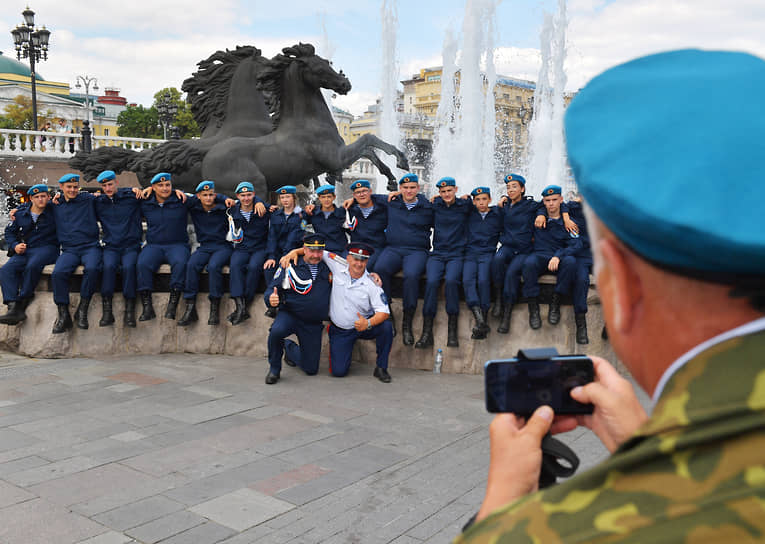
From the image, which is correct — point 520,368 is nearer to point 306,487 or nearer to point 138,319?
point 306,487

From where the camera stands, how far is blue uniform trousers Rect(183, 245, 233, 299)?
8.26 m

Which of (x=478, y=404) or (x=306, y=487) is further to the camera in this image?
(x=478, y=404)

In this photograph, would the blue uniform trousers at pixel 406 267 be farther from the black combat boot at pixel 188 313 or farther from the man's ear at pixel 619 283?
the man's ear at pixel 619 283

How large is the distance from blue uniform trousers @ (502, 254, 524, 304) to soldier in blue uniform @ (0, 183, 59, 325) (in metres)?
5.43

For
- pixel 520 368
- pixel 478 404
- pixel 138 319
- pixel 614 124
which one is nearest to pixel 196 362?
pixel 138 319

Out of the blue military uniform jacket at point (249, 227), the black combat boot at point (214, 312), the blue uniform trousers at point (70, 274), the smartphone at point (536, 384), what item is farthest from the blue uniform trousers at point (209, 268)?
the smartphone at point (536, 384)

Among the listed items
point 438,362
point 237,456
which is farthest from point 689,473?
point 438,362

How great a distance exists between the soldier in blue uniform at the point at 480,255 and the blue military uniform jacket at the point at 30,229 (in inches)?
198

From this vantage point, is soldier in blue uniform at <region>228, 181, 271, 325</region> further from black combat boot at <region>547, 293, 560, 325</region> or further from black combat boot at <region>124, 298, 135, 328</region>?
black combat boot at <region>547, 293, 560, 325</region>

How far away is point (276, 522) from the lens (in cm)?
386

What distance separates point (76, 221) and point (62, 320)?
1.19 m

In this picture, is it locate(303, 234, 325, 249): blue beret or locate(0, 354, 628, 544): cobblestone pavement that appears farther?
locate(303, 234, 325, 249): blue beret

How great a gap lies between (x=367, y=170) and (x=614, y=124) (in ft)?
94.5

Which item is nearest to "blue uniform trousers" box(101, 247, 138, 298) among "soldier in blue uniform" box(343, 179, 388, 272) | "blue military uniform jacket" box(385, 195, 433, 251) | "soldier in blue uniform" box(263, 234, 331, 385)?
"soldier in blue uniform" box(263, 234, 331, 385)
